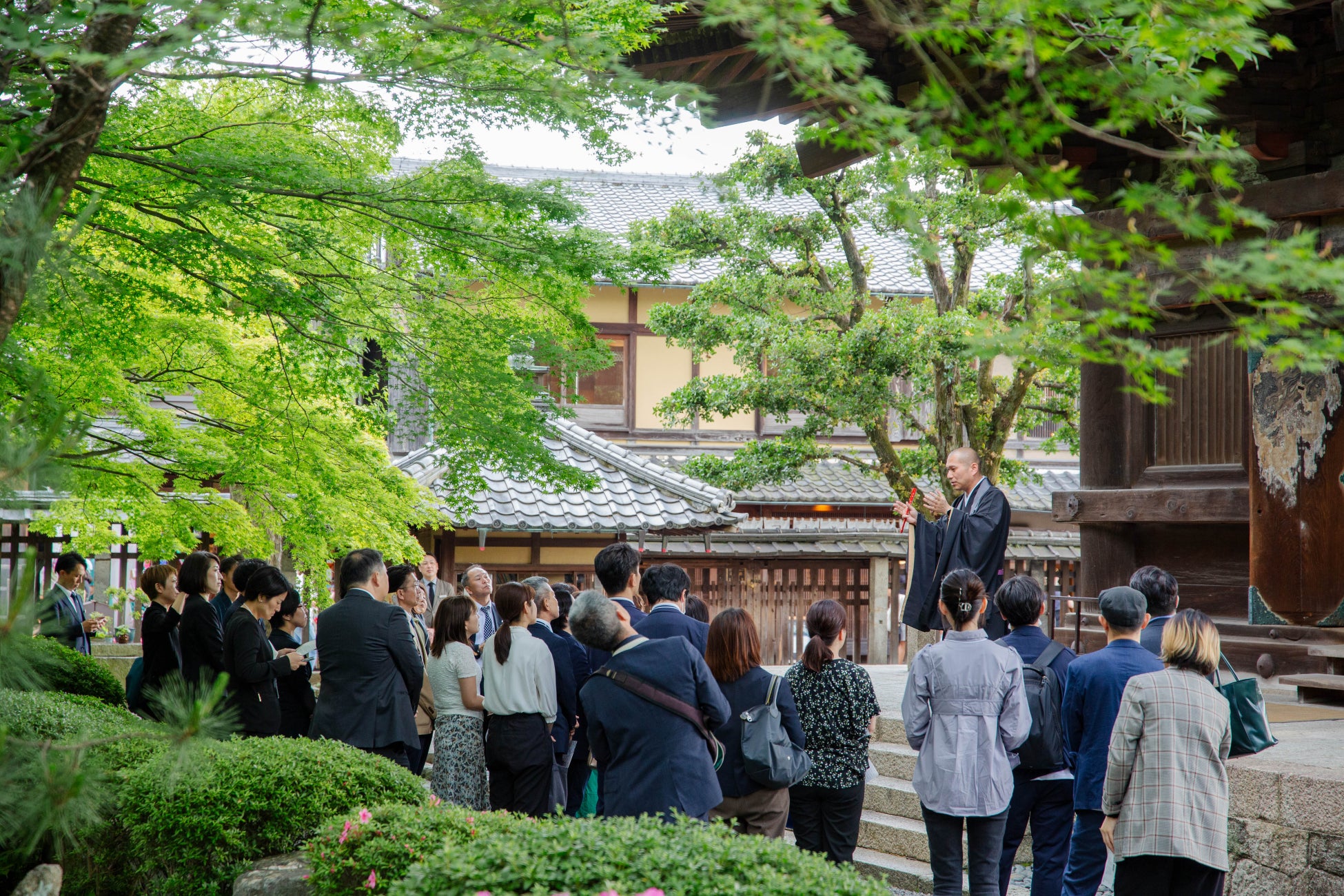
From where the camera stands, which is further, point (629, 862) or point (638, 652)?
point (638, 652)

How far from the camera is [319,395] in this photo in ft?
21.8

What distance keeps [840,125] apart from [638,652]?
101 inches

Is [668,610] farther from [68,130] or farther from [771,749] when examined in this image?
[68,130]

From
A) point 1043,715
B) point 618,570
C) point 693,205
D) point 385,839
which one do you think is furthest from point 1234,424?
point 693,205

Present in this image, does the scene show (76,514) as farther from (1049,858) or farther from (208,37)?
(1049,858)

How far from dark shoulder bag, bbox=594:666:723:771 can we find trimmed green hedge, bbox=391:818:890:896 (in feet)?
2.98

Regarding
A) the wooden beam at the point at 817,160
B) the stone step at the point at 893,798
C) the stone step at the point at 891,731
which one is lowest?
the stone step at the point at 893,798

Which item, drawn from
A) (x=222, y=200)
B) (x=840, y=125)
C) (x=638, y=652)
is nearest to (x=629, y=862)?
(x=638, y=652)

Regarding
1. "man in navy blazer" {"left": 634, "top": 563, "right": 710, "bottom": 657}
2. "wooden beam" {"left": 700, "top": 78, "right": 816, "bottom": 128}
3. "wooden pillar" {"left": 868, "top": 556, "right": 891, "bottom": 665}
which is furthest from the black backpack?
"wooden pillar" {"left": 868, "top": 556, "right": 891, "bottom": 665}

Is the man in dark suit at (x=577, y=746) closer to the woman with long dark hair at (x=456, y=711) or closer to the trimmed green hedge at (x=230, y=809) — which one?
the woman with long dark hair at (x=456, y=711)

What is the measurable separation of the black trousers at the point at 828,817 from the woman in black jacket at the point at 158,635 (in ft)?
12.8

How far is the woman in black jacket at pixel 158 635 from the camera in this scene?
6816 millimetres

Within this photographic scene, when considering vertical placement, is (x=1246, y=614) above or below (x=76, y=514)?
below

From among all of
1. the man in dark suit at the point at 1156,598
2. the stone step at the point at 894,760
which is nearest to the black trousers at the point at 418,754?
the stone step at the point at 894,760
